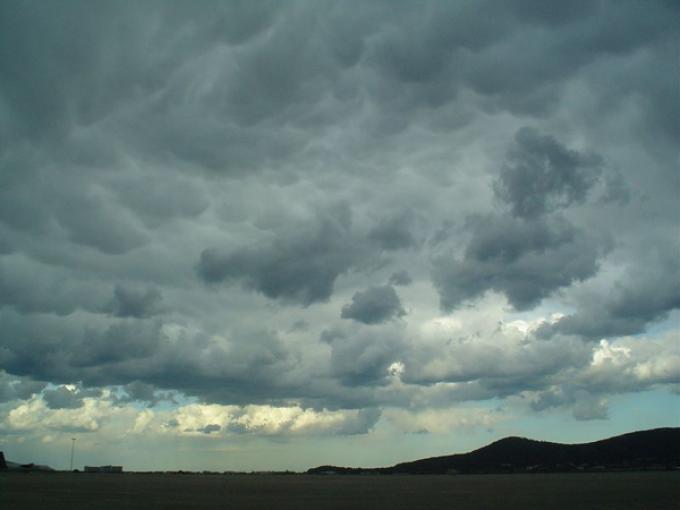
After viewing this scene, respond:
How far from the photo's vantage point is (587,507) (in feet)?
249

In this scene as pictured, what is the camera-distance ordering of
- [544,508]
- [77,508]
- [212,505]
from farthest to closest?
[212,505]
[544,508]
[77,508]

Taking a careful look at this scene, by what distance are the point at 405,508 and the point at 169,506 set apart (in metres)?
29.6

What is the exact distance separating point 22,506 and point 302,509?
1266 inches

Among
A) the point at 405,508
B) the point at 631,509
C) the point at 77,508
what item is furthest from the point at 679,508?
the point at 77,508

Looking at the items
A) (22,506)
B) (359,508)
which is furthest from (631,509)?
(22,506)

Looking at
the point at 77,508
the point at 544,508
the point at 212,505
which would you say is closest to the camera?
the point at 77,508

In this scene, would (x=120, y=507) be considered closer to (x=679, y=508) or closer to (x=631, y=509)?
(x=631, y=509)

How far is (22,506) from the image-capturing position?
2785 inches

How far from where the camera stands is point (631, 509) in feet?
237

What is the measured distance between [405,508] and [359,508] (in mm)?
5678

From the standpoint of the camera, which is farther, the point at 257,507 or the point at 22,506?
the point at 257,507

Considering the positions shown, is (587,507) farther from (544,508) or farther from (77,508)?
(77,508)

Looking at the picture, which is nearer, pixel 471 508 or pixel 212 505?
pixel 471 508

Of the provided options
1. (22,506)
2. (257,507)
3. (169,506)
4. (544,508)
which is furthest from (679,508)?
(22,506)
